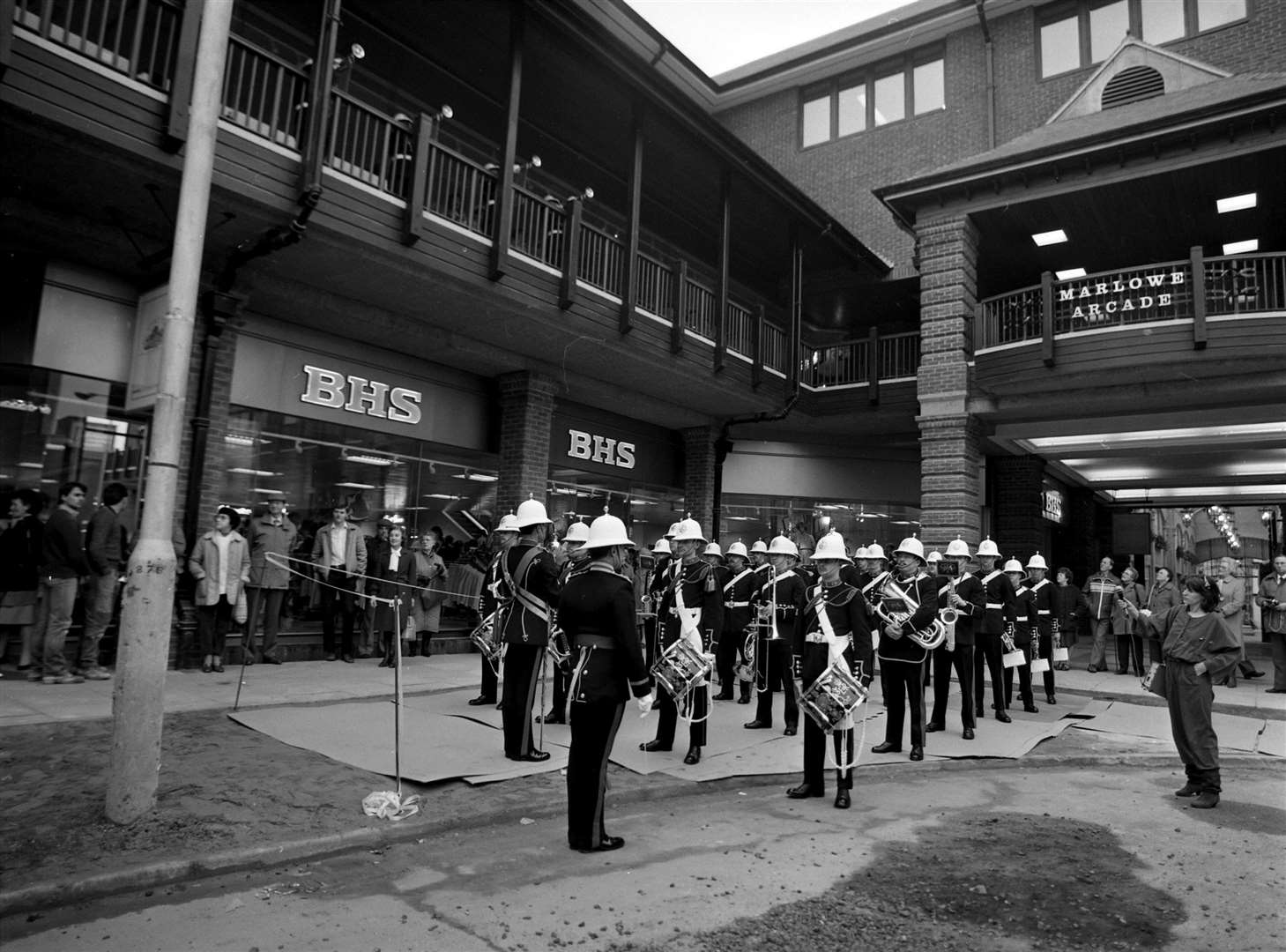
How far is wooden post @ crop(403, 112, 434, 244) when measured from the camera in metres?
10.8

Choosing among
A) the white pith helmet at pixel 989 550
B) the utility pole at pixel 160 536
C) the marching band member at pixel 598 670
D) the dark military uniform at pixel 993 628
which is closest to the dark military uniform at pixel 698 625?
the marching band member at pixel 598 670

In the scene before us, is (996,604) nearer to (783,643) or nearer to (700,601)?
(783,643)

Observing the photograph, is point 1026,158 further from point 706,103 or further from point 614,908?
point 614,908

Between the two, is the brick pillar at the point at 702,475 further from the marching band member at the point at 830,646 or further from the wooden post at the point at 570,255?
the marching band member at the point at 830,646

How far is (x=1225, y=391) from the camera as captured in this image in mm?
14367

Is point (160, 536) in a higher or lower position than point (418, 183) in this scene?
lower

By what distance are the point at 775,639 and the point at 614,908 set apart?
544 centimetres

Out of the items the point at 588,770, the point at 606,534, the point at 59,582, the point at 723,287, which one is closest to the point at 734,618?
the point at 606,534

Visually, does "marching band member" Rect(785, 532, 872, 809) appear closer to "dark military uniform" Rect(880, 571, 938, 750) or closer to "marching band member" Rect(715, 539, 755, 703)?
"dark military uniform" Rect(880, 571, 938, 750)

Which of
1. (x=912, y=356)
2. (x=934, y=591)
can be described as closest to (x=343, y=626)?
(x=934, y=591)

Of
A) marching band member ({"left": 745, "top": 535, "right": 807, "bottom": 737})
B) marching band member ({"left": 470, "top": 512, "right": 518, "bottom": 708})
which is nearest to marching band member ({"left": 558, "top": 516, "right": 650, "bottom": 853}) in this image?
marching band member ({"left": 470, "top": 512, "right": 518, "bottom": 708})

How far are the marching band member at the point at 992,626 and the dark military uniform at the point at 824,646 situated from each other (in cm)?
368

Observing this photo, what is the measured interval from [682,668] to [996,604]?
5.36 metres

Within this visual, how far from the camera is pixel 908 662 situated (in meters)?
8.34
